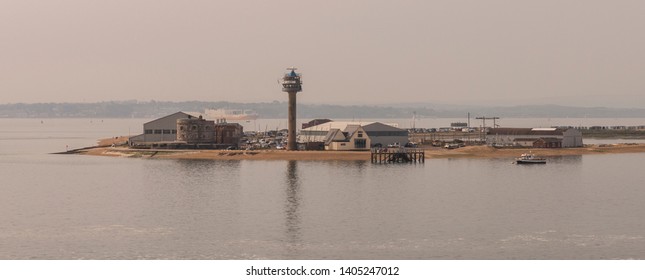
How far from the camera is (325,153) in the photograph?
436ft

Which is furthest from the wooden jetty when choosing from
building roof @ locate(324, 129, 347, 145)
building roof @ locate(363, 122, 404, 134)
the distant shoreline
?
building roof @ locate(363, 122, 404, 134)

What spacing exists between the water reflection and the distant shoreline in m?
22.1

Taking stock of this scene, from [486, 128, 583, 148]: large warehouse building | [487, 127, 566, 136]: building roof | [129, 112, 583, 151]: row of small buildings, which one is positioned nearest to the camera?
[129, 112, 583, 151]: row of small buildings

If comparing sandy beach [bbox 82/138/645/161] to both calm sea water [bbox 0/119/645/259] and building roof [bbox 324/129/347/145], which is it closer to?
building roof [bbox 324/129/347/145]

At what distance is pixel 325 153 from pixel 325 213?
64044 millimetres

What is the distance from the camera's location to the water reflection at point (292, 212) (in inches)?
2138

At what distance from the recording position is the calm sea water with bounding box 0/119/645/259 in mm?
52719

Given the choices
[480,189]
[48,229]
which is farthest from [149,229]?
[480,189]

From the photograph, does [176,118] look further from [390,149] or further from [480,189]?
[480,189]

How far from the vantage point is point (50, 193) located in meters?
85.5

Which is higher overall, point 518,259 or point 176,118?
point 176,118

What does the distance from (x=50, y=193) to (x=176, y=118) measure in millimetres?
66352

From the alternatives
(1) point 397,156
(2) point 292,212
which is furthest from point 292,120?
(2) point 292,212

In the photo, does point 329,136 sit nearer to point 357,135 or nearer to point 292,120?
point 357,135
